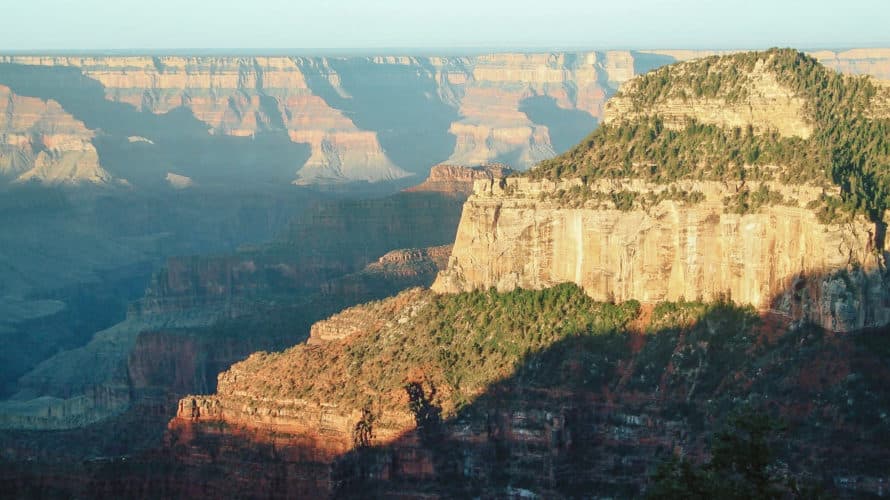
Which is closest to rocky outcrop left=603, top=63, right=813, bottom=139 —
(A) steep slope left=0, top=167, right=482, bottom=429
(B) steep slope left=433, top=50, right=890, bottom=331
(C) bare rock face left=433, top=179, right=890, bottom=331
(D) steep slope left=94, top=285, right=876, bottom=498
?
(B) steep slope left=433, top=50, right=890, bottom=331

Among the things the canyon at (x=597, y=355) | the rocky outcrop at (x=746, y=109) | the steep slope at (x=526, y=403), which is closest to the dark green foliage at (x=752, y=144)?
the rocky outcrop at (x=746, y=109)

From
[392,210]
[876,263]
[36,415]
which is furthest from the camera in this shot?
[392,210]

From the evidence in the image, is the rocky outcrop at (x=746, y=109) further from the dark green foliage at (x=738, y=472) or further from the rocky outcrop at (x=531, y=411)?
the dark green foliage at (x=738, y=472)

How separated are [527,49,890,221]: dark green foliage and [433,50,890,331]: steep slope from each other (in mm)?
58

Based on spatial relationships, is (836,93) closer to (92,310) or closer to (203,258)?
(203,258)

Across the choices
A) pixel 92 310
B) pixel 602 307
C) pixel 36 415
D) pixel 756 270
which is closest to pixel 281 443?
pixel 602 307

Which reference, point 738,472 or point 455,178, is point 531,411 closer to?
point 738,472

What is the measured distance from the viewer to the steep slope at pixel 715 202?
55.3 meters

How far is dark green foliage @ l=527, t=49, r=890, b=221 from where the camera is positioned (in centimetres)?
5766

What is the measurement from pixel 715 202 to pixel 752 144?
102 inches

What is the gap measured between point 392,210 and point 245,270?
1017 cm

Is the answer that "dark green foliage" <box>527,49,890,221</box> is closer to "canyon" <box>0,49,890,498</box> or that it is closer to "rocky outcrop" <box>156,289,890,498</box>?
"canyon" <box>0,49,890,498</box>

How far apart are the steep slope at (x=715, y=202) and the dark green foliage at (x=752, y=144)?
58mm

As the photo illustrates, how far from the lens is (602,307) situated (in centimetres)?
6231
